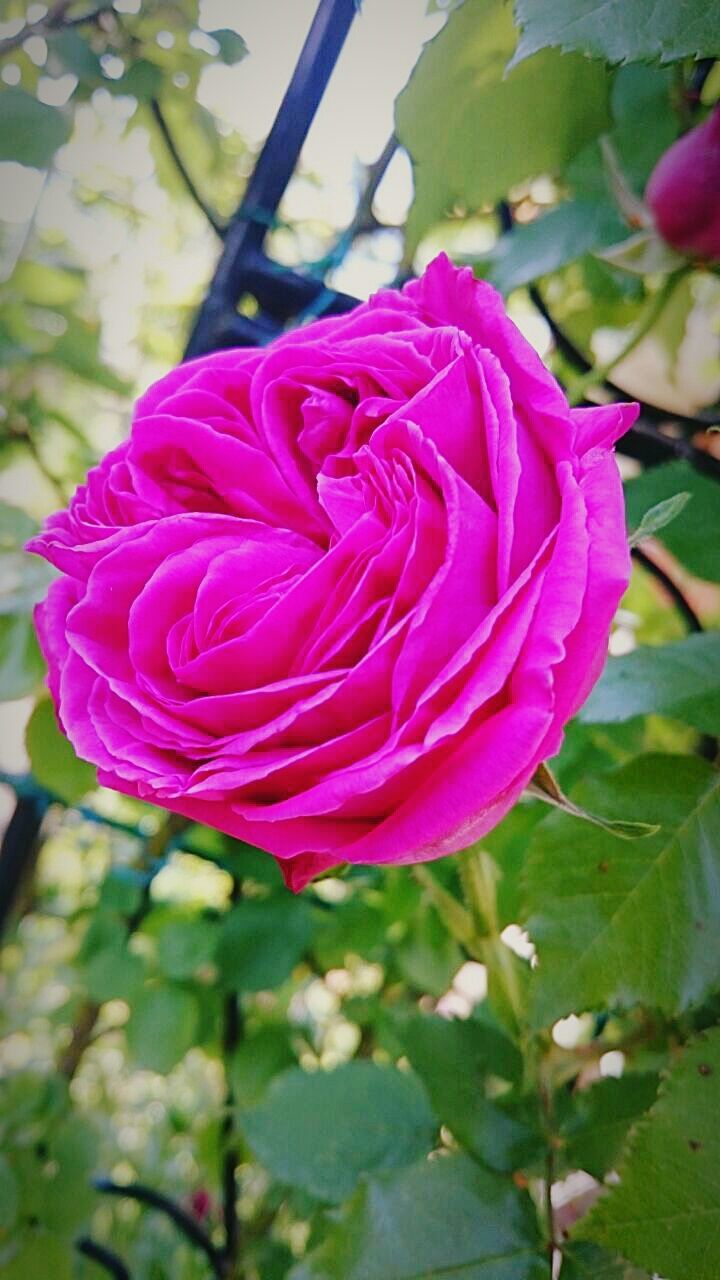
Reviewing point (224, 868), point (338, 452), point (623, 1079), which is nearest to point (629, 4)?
point (338, 452)

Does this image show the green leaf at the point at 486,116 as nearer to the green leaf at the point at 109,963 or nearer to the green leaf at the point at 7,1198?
the green leaf at the point at 109,963

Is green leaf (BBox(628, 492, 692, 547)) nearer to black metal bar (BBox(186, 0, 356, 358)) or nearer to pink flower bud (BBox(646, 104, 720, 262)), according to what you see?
pink flower bud (BBox(646, 104, 720, 262))

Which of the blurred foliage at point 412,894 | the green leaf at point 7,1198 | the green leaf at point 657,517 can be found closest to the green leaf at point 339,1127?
the blurred foliage at point 412,894

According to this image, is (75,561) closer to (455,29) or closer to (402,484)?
(402,484)

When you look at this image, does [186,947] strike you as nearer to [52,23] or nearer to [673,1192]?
[673,1192]

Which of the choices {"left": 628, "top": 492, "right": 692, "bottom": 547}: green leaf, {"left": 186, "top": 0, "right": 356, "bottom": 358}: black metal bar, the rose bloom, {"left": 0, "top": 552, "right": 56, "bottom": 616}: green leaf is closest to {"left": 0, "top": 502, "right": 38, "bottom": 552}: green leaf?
{"left": 0, "top": 552, "right": 56, "bottom": 616}: green leaf

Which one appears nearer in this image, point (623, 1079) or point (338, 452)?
point (338, 452)
